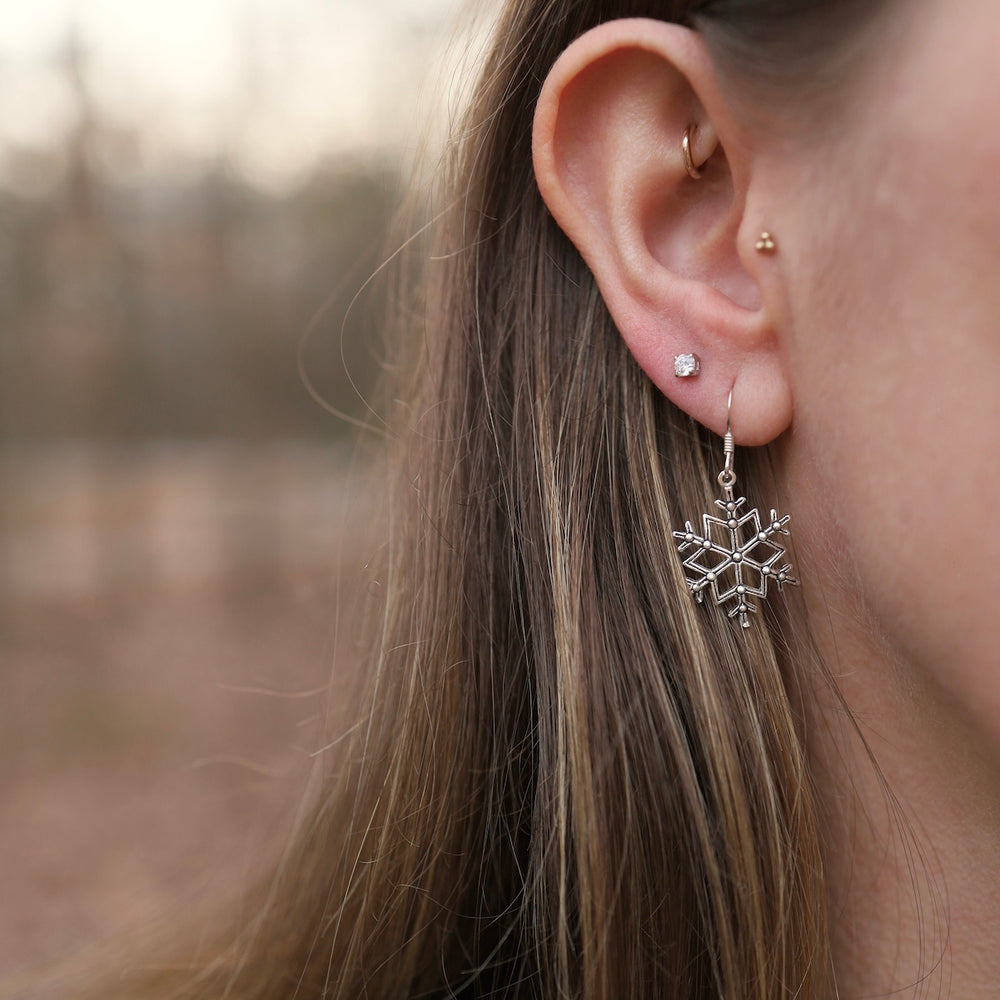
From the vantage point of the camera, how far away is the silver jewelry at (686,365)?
826mm

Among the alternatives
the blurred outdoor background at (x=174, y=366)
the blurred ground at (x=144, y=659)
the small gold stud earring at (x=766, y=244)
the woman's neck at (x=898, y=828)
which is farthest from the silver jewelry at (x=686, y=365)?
the blurred outdoor background at (x=174, y=366)

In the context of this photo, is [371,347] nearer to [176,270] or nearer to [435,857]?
[435,857]

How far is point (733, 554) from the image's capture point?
846mm

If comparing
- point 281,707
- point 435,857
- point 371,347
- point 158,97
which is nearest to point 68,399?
point 158,97

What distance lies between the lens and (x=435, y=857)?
970 mm

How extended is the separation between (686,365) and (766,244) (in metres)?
0.12

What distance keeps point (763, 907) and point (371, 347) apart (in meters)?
0.98

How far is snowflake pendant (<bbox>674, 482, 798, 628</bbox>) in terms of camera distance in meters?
0.84

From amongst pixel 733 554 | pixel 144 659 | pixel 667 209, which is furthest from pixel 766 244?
pixel 144 659

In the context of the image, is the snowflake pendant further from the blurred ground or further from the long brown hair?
the blurred ground

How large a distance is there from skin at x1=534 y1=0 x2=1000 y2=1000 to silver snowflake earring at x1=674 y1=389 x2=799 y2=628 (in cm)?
3

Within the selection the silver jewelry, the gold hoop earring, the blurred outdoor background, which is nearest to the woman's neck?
the silver jewelry

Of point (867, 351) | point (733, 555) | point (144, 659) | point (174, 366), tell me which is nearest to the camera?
point (867, 351)

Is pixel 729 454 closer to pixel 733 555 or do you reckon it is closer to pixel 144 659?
pixel 733 555
